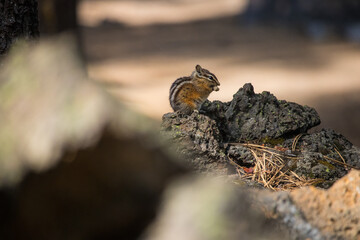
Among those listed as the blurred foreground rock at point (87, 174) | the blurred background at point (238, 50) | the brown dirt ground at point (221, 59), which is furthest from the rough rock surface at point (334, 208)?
the blurred background at point (238, 50)

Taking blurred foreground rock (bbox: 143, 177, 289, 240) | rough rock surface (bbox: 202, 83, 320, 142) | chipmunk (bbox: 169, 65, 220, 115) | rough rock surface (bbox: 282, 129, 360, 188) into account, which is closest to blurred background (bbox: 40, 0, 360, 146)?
chipmunk (bbox: 169, 65, 220, 115)

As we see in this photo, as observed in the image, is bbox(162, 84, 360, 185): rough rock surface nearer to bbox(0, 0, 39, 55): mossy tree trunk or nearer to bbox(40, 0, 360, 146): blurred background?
bbox(0, 0, 39, 55): mossy tree trunk

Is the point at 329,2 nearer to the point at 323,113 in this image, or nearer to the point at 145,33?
the point at 145,33

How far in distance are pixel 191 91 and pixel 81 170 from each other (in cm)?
209

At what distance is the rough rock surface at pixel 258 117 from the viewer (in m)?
3.39

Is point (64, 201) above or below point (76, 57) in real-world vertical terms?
below

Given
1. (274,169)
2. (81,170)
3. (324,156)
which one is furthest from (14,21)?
(324,156)

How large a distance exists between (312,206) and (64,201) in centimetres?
106

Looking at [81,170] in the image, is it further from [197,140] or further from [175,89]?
[175,89]

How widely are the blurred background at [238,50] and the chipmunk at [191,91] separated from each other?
3.32 m

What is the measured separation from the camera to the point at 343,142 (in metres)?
3.38

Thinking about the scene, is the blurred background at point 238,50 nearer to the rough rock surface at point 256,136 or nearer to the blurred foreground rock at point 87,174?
the rough rock surface at point 256,136

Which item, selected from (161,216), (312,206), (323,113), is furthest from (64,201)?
(323,113)

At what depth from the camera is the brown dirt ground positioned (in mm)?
9898
